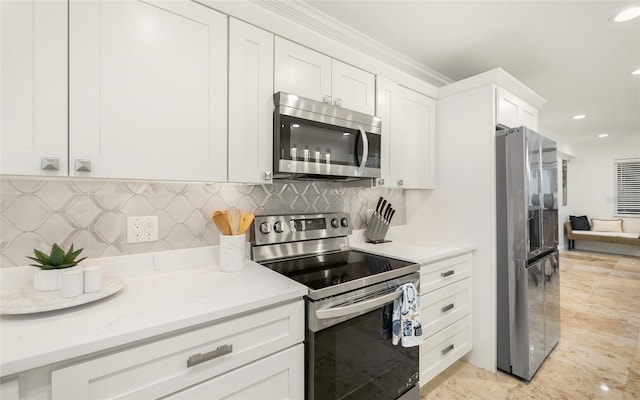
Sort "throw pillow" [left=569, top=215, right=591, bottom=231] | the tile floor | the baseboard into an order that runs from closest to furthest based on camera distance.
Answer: the tile floor
the baseboard
"throw pillow" [left=569, top=215, right=591, bottom=231]

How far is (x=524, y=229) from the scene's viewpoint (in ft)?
6.58

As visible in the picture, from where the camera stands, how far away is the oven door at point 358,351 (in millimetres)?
1211

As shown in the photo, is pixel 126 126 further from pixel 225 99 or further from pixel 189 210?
pixel 189 210

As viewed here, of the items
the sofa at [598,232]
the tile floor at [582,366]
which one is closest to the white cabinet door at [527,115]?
the tile floor at [582,366]

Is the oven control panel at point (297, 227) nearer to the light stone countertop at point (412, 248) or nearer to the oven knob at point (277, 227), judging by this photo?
the oven knob at point (277, 227)

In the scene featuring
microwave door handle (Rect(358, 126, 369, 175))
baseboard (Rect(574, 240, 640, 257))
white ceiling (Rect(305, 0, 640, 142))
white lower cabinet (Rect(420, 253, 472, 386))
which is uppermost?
white ceiling (Rect(305, 0, 640, 142))

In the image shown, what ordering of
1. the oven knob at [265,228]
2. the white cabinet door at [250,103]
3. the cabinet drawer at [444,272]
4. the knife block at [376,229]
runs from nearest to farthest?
1. the white cabinet door at [250,103]
2. the oven knob at [265,228]
3. the cabinet drawer at [444,272]
4. the knife block at [376,229]

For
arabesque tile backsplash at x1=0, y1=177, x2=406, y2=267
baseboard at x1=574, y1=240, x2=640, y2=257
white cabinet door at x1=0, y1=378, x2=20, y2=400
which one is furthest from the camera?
baseboard at x1=574, y1=240, x2=640, y2=257

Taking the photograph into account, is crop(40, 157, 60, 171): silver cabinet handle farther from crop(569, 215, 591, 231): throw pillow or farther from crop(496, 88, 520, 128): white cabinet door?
crop(569, 215, 591, 231): throw pillow

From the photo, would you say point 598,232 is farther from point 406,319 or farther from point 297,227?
point 297,227

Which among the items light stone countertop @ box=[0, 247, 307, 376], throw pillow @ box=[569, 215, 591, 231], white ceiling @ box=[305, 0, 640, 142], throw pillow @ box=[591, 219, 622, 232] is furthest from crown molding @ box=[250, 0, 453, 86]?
throw pillow @ box=[591, 219, 622, 232]

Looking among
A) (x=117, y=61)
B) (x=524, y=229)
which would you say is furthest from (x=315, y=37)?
(x=524, y=229)

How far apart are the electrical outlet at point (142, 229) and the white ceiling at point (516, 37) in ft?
5.23

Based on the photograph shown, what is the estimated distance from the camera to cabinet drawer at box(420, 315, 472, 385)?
182 centimetres
